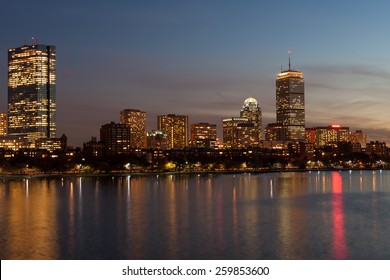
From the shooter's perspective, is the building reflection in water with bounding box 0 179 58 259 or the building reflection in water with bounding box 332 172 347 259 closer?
the building reflection in water with bounding box 332 172 347 259

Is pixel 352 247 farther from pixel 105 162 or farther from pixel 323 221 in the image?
pixel 105 162

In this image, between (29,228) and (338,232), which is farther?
(29,228)

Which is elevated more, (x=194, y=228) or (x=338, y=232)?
(x=194, y=228)

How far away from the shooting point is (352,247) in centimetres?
3156

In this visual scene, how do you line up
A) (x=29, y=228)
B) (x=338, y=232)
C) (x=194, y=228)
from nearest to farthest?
(x=338, y=232), (x=194, y=228), (x=29, y=228)

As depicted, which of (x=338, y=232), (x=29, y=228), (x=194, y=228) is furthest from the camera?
(x=29, y=228)

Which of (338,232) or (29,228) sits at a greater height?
(29,228)

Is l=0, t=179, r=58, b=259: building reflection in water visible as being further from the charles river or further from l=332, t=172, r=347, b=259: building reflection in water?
l=332, t=172, r=347, b=259: building reflection in water

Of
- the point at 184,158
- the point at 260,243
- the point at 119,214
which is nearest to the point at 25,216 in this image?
the point at 119,214

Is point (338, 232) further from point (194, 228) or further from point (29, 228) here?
point (29, 228)

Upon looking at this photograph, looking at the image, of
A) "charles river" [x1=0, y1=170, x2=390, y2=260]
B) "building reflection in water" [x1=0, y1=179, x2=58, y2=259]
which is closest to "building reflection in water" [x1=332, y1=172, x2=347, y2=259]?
"charles river" [x1=0, y1=170, x2=390, y2=260]

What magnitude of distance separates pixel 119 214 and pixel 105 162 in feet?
Answer: 333

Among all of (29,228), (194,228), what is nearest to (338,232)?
(194,228)

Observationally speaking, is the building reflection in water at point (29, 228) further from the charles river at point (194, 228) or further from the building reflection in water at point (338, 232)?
the building reflection in water at point (338, 232)
